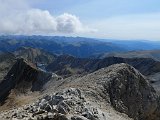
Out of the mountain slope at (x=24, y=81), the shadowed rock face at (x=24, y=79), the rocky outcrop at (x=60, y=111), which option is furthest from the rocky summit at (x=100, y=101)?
the shadowed rock face at (x=24, y=79)

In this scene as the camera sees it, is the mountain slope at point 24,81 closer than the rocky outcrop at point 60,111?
No

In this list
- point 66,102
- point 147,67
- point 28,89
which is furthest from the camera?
point 147,67

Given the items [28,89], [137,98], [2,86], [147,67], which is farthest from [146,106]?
[147,67]

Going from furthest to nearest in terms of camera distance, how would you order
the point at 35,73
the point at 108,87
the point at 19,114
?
1. the point at 35,73
2. the point at 108,87
3. the point at 19,114

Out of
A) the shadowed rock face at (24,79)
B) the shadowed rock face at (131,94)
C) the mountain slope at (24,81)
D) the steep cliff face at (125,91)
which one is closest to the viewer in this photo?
the steep cliff face at (125,91)

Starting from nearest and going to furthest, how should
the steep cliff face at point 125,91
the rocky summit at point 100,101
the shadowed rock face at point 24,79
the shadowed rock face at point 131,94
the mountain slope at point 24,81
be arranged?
the rocky summit at point 100,101 → the steep cliff face at point 125,91 → the shadowed rock face at point 131,94 → the mountain slope at point 24,81 → the shadowed rock face at point 24,79

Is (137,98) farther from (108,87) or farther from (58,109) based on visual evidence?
(58,109)

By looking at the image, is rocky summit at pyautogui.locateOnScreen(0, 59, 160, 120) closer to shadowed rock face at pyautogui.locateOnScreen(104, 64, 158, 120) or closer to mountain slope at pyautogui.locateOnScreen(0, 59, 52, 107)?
shadowed rock face at pyautogui.locateOnScreen(104, 64, 158, 120)

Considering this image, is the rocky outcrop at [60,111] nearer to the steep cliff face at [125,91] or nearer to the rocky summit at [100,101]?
the rocky summit at [100,101]

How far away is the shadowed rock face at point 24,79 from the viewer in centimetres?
8369

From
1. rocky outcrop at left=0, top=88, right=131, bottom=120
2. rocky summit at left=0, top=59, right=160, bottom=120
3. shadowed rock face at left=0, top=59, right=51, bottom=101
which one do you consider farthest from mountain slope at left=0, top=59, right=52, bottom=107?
rocky outcrop at left=0, top=88, right=131, bottom=120

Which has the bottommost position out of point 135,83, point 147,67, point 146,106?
point 147,67

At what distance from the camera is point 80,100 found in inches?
1181

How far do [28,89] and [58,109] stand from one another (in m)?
56.7
